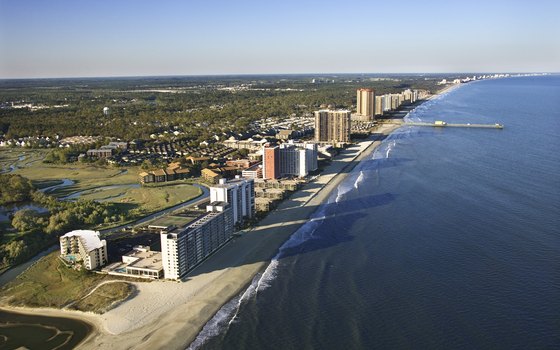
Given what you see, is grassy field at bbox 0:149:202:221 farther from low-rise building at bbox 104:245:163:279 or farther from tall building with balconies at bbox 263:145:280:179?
low-rise building at bbox 104:245:163:279

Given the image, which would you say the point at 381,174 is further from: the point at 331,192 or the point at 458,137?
the point at 458,137

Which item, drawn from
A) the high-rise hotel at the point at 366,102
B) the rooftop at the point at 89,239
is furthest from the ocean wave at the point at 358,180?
the high-rise hotel at the point at 366,102

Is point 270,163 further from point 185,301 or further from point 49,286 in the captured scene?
point 49,286

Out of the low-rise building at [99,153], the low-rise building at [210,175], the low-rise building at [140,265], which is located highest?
the low-rise building at [99,153]

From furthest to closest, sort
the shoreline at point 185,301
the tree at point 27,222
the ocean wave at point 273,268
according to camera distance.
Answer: the tree at point 27,222 → the ocean wave at point 273,268 → the shoreline at point 185,301

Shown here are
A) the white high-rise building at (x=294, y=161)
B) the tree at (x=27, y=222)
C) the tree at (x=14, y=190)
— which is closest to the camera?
the tree at (x=27, y=222)

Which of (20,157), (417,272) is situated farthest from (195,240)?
(20,157)

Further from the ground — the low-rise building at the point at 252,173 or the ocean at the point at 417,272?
the low-rise building at the point at 252,173

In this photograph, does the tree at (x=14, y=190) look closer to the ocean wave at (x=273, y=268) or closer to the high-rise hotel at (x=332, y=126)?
the ocean wave at (x=273, y=268)
